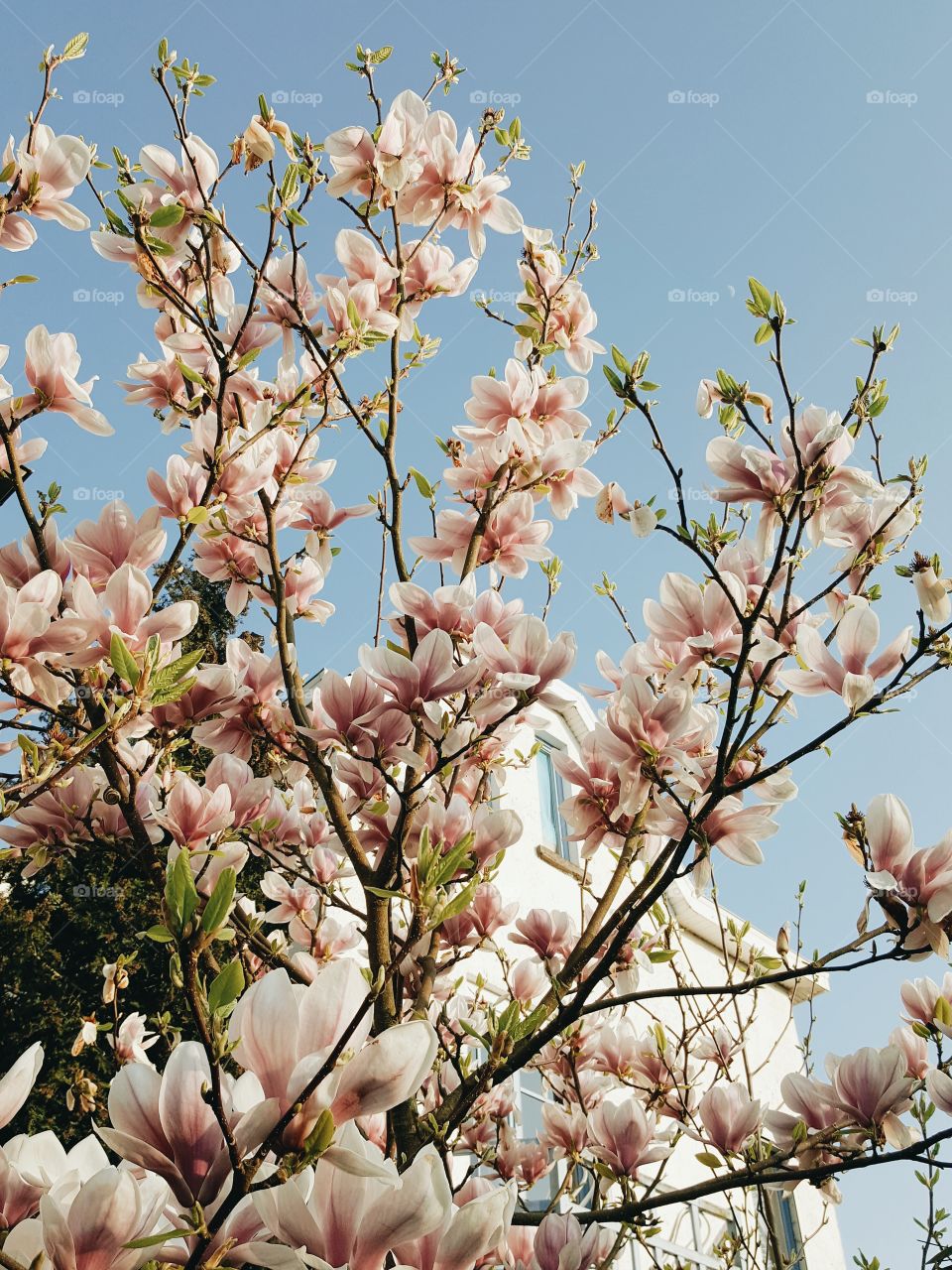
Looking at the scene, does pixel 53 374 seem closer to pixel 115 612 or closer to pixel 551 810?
pixel 115 612

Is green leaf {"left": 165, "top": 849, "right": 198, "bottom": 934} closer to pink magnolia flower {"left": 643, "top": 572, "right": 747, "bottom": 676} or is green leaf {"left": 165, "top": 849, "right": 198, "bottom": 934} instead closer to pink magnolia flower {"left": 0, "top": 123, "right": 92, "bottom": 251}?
pink magnolia flower {"left": 643, "top": 572, "right": 747, "bottom": 676}

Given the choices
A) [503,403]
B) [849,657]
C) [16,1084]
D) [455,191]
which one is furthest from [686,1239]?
[16,1084]

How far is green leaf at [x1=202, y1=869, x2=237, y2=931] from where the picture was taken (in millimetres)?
631

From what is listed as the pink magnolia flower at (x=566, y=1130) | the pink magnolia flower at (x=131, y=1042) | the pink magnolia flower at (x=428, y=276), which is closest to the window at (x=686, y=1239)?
the pink magnolia flower at (x=566, y=1130)

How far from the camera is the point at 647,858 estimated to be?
180cm

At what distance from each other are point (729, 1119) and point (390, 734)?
1.03m

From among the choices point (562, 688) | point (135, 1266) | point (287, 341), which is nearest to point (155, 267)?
point (287, 341)

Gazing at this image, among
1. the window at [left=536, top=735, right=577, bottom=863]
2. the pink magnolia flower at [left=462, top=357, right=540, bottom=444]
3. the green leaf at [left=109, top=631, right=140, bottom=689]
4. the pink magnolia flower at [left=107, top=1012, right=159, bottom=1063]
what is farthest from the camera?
the window at [left=536, top=735, right=577, bottom=863]

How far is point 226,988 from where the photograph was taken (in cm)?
65

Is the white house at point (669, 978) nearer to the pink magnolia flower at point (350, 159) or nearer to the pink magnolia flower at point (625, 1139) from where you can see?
the pink magnolia flower at point (625, 1139)

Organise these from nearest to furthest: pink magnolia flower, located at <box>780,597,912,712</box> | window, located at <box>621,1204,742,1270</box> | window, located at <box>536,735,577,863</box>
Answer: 1. pink magnolia flower, located at <box>780,597,912,712</box>
2. window, located at <box>621,1204,742,1270</box>
3. window, located at <box>536,735,577,863</box>

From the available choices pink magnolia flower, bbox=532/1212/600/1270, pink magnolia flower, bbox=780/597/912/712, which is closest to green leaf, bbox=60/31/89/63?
pink magnolia flower, bbox=780/597/912/712

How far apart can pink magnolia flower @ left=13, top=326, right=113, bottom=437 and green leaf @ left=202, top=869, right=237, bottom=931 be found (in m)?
1.22

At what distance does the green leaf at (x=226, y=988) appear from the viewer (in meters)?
0.64
